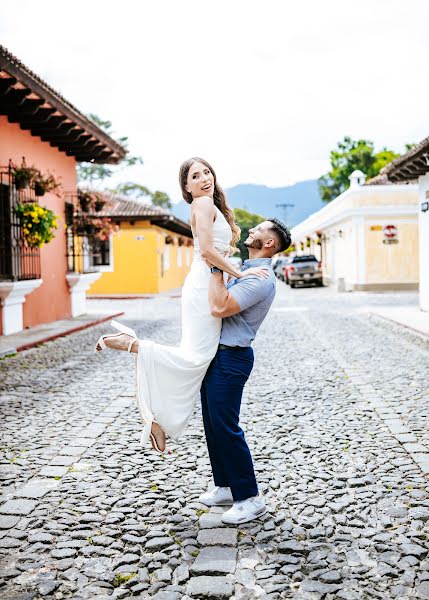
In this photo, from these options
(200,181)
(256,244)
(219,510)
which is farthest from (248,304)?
(219,510)

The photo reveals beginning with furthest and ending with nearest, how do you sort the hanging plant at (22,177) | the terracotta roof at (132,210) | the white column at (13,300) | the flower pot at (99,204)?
1. the terracotta roof at (132,210)
2. the flower pot at (99,204)
3. the hanging plant at (22,177)
4. the white column at (13,300)

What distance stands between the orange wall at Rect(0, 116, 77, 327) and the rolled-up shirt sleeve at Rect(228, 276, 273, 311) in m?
9.49

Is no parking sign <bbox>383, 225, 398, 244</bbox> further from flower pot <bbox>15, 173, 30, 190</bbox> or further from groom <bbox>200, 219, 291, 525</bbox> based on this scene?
groom <bbox>200, 219, 291, 525</bbox>

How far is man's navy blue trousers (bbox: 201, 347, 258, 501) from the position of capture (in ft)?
11.4

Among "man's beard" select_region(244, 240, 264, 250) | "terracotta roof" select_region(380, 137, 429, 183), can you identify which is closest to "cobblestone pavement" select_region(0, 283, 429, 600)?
"man's beard" select_region(244, 240, 264, 250)

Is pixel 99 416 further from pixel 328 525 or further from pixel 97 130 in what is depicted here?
pixel 97 130

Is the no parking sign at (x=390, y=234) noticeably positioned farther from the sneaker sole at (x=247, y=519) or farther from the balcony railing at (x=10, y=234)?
the sneaker sole at (x=247, y=519)

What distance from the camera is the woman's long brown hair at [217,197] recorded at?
346 cm

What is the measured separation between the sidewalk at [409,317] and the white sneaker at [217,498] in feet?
26.6

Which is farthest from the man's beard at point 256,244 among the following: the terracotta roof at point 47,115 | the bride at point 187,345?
the terracotta roof at point 47,115

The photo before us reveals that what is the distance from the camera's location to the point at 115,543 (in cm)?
325

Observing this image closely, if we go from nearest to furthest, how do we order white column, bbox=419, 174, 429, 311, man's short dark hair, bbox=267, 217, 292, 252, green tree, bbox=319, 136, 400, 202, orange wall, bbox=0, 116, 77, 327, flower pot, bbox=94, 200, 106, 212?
1. man's short dark hair, bbox=267, 217, 292, 252
2. orange wall, bbox=0, 116, 77, 327
3. white column, bbox=419, 174, 429, 311
4. flower pot, bbox=94, 200, 106, 212
5. green tree, bbox=319, 136, 400, 202

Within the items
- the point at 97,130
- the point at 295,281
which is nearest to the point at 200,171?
the point at 97,130

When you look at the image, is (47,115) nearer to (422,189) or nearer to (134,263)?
(422,189)
